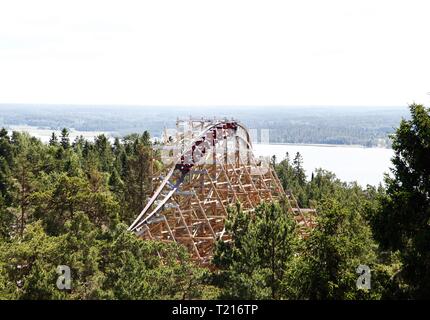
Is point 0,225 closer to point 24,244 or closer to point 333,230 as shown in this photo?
point 24,244

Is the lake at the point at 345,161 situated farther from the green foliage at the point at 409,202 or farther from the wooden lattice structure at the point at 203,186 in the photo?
the green foliage at the point at 409,202

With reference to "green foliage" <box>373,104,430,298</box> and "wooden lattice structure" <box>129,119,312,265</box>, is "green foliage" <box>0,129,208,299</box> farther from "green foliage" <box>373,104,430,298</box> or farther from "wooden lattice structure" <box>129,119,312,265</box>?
"green foliage" <box>373,104,430,298</box>

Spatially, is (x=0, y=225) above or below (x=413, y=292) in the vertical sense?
below

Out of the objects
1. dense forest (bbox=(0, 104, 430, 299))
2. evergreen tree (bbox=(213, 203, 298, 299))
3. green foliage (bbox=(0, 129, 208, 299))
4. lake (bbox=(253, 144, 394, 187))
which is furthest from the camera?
lake (bbox=(253, 144, 394, 187))

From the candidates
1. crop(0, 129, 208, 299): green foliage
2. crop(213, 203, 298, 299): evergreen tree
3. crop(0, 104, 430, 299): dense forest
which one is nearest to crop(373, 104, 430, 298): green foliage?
crop(0, 104, 430, 299): dense forest

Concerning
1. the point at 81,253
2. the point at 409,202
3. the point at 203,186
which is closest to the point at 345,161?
the point at 203,186
